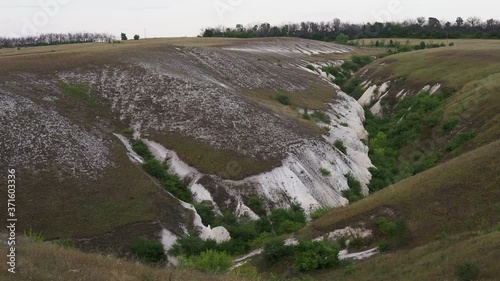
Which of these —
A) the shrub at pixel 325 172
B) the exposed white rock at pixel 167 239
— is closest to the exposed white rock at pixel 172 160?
the exposed white rock at pixel 167 239

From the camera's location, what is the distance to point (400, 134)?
61156 mm

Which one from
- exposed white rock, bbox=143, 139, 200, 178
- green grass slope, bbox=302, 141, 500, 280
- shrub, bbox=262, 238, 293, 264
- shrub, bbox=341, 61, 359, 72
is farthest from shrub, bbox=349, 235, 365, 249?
shrub, bbox=341, 61, 359, 72

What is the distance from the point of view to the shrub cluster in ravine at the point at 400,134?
4781 cm

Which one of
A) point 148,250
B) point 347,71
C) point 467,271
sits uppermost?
point 467,271

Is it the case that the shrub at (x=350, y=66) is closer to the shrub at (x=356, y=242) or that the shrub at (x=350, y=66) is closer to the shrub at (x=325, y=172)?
the shrub at (x=325, y=172)

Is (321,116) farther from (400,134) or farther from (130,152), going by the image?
(130,152)

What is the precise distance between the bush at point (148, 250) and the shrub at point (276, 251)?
609 cm

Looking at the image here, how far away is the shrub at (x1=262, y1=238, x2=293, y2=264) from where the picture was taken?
2733cm

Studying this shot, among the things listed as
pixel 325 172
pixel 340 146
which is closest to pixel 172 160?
pixel 325 172

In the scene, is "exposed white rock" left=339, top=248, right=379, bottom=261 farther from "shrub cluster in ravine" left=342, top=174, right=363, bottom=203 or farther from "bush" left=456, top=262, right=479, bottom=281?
"shrub cluster in ravine" left=342, top=174, right=363, bottom=203

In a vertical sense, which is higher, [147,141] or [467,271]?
[467,271]

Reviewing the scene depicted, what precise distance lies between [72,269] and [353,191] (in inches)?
1220

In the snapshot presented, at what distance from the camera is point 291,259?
1059 inches

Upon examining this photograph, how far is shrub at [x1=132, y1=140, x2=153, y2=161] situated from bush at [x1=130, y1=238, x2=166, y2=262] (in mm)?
13679
